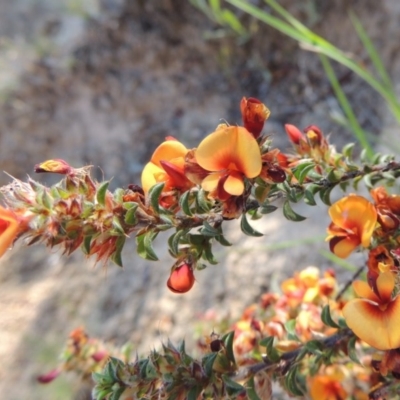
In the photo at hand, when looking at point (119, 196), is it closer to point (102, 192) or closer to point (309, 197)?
point (102, 192)

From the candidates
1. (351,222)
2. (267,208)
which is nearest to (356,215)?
(351,222)

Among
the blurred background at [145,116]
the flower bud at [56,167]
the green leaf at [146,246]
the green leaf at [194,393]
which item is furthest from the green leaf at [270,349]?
the blurred background at [145,116]

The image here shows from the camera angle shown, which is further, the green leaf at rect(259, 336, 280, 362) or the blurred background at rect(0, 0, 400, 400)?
the blurred background at rect(0, 0, 400, 400)

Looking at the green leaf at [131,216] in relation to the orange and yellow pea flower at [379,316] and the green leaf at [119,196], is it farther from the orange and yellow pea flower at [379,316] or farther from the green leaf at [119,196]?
the orange and yellow pea flower at [379,316]

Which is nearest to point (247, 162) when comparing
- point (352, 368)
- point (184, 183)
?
point (184, 183)

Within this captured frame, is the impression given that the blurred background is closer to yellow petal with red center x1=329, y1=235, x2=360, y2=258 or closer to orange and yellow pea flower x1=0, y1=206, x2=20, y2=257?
yellow petal with red center x1=329, y1=235, x2=360, y2=258

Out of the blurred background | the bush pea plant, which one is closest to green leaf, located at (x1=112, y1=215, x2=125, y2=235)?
the bush pea plant
